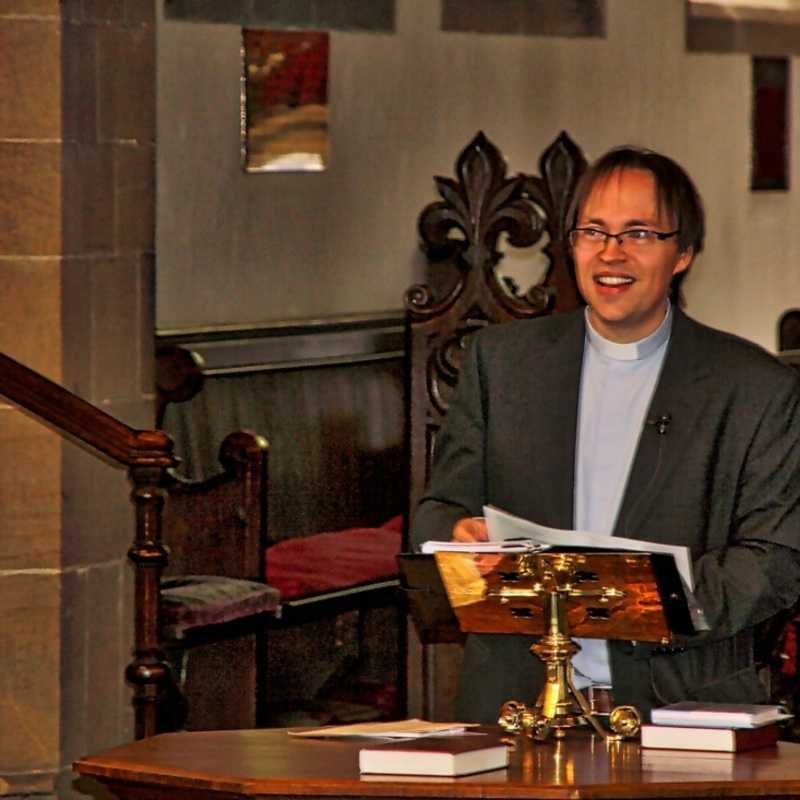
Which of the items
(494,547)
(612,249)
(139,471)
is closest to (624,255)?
(612,249)

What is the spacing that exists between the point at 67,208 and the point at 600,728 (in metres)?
2.75

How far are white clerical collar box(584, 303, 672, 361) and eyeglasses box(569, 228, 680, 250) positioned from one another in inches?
6.9

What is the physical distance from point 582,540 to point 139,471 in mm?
1991

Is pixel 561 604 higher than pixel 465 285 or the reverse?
the reverse

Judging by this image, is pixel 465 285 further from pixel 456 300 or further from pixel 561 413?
A: pixel 561 413

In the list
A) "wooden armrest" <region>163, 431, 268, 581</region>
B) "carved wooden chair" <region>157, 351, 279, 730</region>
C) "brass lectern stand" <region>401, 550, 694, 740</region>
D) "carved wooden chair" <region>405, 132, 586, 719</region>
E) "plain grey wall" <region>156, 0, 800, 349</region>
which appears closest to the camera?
"brass lectern stand" <region>401, 550, 694, 740</region>

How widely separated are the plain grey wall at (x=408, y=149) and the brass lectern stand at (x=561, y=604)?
4.34 meters

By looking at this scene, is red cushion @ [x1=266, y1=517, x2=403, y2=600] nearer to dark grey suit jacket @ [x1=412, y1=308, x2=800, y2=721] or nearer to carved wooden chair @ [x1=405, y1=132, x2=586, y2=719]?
carved wooden chair @ [x1=405, y1=132, x2=586, y2=719]

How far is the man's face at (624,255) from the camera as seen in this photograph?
3.96m

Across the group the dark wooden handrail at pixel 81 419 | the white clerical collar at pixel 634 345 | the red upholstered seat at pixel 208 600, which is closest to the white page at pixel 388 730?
the white clerical collar at pixel 634 345

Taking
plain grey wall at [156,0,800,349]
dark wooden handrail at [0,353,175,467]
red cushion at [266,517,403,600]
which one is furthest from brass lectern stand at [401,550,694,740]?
plain grey wall at [156,0,800,349]

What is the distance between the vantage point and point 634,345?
13.4 ft

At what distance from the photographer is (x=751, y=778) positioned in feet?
10.7

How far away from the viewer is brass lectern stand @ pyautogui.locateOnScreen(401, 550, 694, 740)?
138 inches
